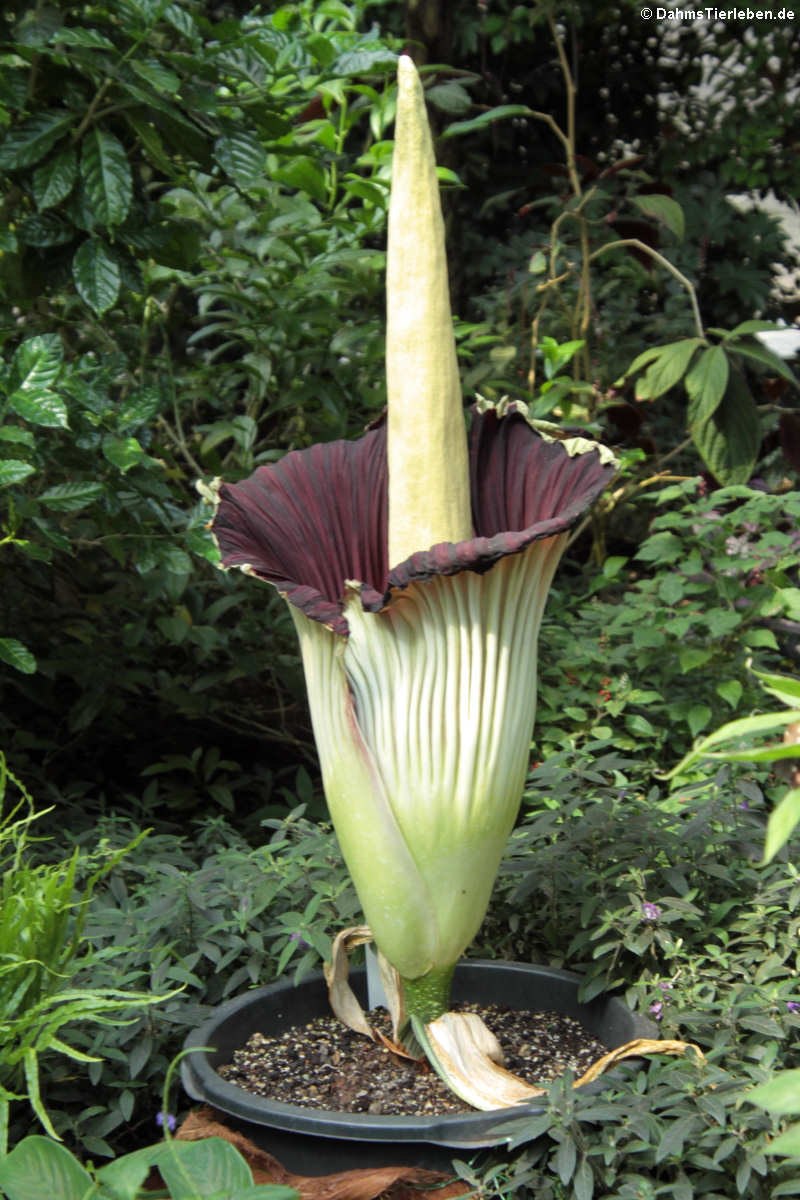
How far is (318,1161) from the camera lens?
139cm

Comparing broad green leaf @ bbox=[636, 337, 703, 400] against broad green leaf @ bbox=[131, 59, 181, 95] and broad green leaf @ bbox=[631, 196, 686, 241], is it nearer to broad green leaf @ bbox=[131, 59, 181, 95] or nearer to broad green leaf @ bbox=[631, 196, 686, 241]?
broad green leaf @ bbox=[631, 196, 686, 241]

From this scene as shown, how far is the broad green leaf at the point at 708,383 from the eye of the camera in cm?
330

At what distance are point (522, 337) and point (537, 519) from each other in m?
2.91

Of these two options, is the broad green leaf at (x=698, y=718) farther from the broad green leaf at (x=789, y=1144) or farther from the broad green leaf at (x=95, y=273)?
the broad green leaf at (x=789, y=1144)

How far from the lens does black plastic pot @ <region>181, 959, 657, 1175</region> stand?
1352 millimetres

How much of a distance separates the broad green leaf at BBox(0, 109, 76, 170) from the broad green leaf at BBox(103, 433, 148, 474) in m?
0.47

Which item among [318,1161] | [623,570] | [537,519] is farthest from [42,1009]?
[623,570]

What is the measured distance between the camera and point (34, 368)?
2002mm

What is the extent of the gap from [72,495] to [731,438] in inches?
75.8

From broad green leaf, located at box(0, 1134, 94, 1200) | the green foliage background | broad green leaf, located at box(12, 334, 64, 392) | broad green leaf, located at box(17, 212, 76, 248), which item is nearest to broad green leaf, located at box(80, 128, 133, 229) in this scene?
the green foliage background

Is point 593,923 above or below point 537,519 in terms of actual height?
below

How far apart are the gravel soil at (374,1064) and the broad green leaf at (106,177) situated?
4.27 ft

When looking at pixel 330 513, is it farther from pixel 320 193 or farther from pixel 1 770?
pixel 320 193
